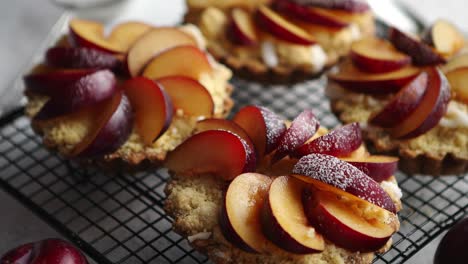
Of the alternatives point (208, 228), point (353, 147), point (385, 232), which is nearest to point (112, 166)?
point (208, 228)

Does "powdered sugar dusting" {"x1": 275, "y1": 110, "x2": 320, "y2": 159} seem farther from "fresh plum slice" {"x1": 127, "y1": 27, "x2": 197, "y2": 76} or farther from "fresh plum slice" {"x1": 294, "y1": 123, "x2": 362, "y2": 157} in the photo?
"fresh plum slice" {"x1": 127, "y1": 27, "x2": 197, "y2": 76}

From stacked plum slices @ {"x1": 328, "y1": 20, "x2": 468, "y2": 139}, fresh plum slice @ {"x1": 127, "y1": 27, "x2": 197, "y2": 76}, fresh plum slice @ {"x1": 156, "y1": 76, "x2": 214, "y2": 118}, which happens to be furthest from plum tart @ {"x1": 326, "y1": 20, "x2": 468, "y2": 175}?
fresh plum slice @ {"x1": 127, "y1": 27, "x2": 197, "y2": 76}

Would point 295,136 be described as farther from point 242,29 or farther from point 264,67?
point 242,29

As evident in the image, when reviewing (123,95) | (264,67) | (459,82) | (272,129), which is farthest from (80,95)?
(459,82)

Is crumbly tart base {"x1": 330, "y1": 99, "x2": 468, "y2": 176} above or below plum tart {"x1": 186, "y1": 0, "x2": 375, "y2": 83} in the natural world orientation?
below

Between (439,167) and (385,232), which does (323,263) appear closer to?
(385,232)

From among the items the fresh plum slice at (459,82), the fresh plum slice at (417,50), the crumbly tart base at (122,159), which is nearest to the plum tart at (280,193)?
the crumbly tart base at (122,159)
